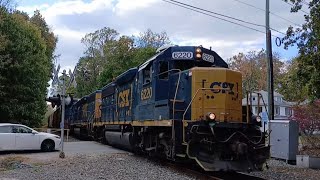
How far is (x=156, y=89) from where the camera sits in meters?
13.6

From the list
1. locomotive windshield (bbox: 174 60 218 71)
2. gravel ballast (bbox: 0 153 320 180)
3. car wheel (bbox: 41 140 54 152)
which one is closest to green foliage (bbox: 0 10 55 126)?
car wheel (bbox: 41 140 54 152)

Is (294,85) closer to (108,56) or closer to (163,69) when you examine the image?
(163,69)

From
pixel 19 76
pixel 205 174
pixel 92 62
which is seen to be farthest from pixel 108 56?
pixel 205 174

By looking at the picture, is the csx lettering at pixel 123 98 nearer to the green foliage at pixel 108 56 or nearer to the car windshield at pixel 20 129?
the car windshield at pixel 20 129

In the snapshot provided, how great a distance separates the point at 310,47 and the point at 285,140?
13.4 feet

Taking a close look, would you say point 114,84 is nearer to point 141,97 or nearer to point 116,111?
point 116,111

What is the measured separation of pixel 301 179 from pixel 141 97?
6480mm

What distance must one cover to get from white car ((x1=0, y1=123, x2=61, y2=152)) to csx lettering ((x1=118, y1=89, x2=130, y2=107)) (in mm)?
3953

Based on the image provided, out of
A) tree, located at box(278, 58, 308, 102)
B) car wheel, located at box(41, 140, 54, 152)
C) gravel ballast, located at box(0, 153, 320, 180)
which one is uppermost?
tree, located at box(278, 58, 308, 102)

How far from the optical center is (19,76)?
29344 mm

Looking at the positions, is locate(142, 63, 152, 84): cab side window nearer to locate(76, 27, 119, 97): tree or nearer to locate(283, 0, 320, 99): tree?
locate(283, 0, 320, 99): tree

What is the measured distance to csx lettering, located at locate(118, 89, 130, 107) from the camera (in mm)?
18594

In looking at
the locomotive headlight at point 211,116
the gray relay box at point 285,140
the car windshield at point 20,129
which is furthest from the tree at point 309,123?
the car windshield at point 20,129

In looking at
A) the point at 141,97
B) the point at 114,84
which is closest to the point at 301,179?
the point at 141,97
